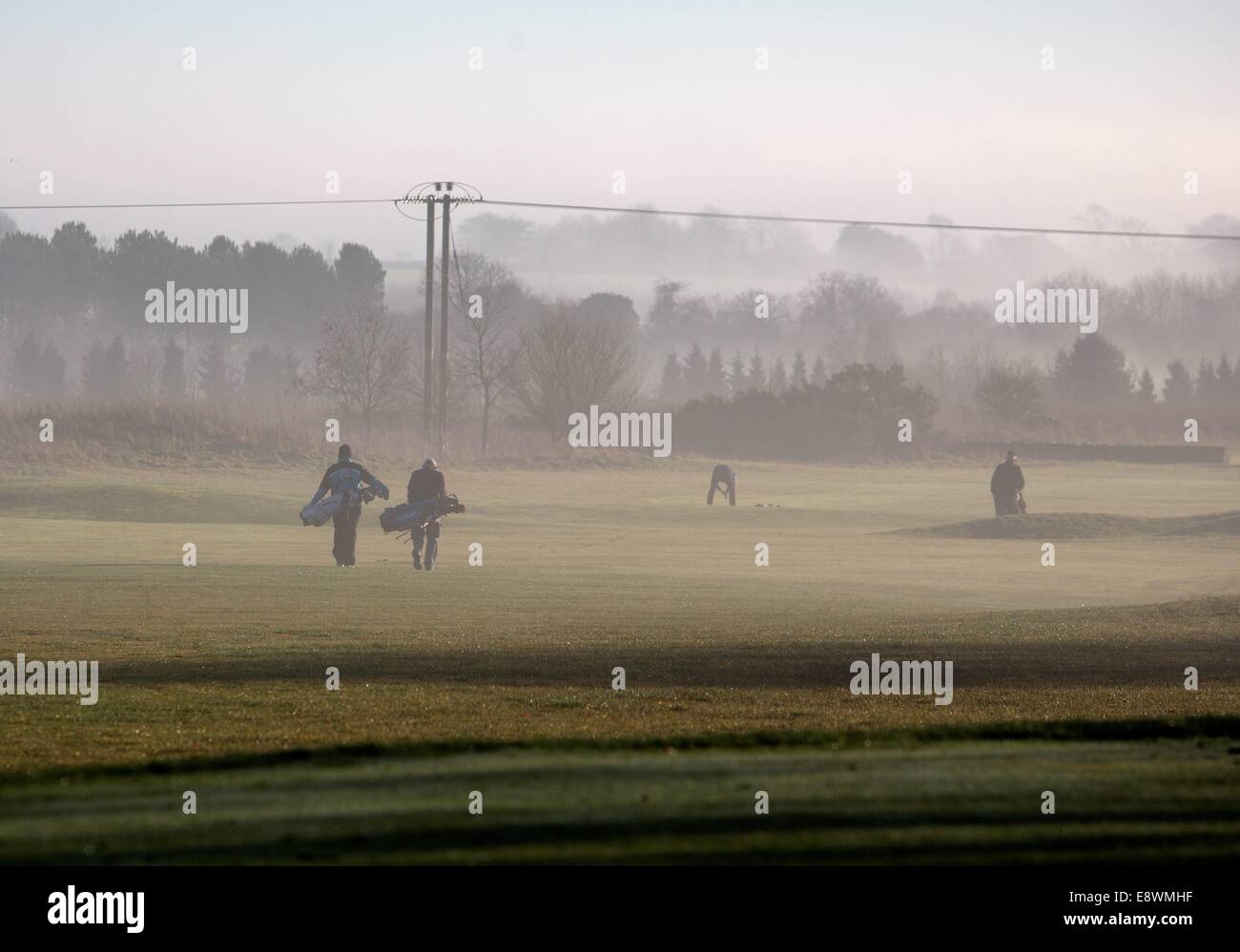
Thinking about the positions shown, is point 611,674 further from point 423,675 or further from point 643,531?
point 643,531

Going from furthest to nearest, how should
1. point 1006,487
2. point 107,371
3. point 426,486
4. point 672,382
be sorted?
point 672,382
point 107,371
point 1006,487
point 426,486

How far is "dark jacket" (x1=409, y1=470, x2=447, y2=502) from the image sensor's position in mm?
32531

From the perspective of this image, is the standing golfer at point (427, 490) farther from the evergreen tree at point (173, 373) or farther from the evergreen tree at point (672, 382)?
the evergreen tree at point (672, 382)

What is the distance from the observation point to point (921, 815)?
7660 mm

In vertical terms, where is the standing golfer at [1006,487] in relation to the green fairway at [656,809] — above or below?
above

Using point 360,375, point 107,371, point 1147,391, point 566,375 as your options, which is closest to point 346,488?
point 566,375

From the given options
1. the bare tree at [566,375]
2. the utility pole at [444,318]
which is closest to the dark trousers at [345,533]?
the utility pole at [444,318]

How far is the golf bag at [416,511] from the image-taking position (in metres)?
32.6

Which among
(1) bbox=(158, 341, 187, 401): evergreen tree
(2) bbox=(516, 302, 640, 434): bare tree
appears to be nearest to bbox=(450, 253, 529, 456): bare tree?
(2) bbox=(516, 302, 640, 434): bare tree

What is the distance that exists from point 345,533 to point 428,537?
65.8 inches

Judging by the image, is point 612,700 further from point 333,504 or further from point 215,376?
point 215,376

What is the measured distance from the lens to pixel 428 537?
3347 centimetres

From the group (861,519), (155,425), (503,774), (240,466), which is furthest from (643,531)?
(503,774)

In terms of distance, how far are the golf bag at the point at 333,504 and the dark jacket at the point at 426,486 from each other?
1.14 metres
